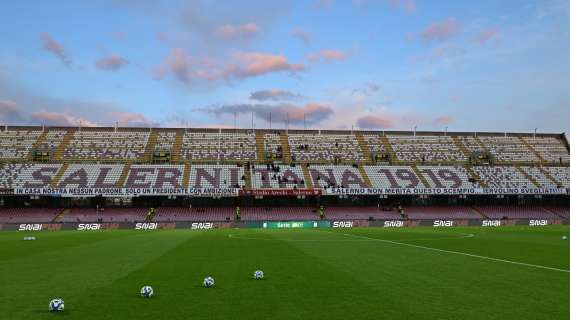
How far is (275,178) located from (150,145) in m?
24.4

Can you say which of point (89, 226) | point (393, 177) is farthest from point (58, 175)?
point (393, 177)

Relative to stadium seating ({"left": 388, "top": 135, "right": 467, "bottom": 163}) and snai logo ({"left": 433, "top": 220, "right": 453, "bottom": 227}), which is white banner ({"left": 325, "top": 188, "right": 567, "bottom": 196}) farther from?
stadium seating ({"left": 388, "top": 135, "right": 467, "bottom": 163})

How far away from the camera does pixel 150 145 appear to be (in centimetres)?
8756

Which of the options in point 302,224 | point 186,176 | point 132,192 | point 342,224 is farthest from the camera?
point 186,176

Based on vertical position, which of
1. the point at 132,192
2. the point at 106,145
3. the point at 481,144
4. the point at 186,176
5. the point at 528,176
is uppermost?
the point at 481,144

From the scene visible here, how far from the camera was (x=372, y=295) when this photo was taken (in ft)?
35.8

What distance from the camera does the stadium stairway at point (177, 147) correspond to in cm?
8469

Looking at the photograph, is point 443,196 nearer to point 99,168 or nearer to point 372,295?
point 99,168

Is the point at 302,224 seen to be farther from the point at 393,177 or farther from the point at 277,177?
the point at 393,177

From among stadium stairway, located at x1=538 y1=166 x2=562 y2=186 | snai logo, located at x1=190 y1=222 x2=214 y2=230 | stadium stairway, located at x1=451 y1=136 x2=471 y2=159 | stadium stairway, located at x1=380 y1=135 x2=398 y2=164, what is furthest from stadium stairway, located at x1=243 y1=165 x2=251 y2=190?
stadium stairway, located at x1=538 y1=166 x2=562 y2=186

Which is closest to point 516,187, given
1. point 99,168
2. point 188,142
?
point 188,142

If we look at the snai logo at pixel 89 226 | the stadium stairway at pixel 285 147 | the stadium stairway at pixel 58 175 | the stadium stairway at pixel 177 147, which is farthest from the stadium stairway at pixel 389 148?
the stadium stairway at pixel 58 175

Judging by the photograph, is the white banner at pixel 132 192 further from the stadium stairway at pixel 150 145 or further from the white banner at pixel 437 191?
the white banner at pixel 437 191

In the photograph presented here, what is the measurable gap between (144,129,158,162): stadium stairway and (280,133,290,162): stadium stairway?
22566 mm
